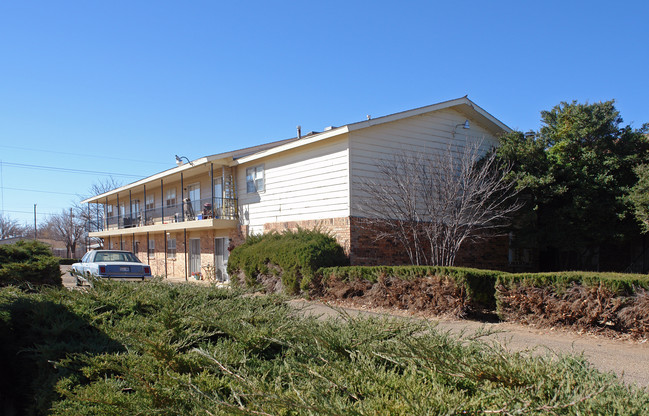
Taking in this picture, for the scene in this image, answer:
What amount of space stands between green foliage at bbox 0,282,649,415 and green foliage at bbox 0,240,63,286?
25.2 ft

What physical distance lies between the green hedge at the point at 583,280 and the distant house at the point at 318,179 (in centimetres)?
587

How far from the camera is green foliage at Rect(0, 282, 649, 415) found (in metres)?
2.23

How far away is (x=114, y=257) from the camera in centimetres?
1695

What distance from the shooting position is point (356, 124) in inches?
561

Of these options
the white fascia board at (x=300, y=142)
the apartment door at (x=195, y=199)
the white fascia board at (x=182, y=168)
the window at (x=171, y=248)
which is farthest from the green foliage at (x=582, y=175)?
the window at (x=171, y=248)

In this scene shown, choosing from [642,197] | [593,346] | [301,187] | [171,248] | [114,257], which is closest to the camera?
[593,346]

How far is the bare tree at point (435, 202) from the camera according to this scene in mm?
13828

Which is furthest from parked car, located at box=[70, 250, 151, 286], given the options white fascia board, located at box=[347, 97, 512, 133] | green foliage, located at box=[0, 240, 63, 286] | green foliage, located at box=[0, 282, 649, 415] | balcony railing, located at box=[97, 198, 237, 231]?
green foliage, located at box=[0, 282, 649, 415]

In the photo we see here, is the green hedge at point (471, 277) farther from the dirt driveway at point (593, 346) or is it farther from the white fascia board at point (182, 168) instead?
the white fascia board at point (182, 168)

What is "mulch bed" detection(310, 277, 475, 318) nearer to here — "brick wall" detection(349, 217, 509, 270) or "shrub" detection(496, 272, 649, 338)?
"shrub" detection(496, 272, 649, 338)

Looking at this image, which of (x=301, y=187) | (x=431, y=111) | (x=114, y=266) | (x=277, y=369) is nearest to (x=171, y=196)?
(x=114, y=266)

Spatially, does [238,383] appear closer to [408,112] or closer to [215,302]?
[215,302]

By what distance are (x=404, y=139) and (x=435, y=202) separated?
2.81m

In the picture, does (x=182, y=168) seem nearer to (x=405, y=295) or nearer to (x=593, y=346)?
(x=405, y=295)
